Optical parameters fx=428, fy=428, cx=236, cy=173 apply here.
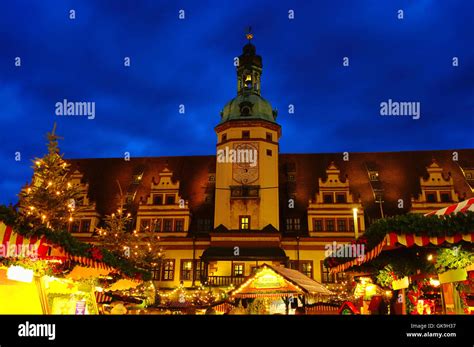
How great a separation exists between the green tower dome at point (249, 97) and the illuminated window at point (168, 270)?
43.0 ft

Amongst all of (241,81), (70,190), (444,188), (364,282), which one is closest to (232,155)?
(241,81)

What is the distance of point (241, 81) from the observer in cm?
4019

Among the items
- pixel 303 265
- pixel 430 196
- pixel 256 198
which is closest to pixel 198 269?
pixel 256 198

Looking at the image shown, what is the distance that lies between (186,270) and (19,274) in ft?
88.4

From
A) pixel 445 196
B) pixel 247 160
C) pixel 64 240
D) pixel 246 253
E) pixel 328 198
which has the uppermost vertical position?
pixel 247 160

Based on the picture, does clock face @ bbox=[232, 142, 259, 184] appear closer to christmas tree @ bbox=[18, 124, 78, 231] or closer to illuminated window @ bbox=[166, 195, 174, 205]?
illuminated window @ bbox=[166, 195, 174, 205]

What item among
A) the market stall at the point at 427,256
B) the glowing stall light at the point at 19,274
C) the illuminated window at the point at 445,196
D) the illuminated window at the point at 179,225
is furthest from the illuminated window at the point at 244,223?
the glowing stall light at the point at 19,274

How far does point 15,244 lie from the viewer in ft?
30.1

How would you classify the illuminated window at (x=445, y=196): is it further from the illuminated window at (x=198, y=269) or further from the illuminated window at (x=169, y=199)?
the illuminated window at (x=169, y=199)

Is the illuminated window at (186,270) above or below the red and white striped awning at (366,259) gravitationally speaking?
above

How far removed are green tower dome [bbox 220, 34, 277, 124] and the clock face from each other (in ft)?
8.61

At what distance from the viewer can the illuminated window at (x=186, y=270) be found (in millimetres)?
35312

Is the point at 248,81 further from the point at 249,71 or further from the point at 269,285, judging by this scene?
the point at 269,285
